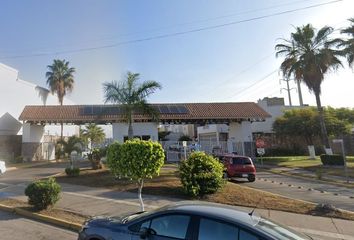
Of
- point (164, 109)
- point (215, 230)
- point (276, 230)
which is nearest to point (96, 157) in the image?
point (164, 109)

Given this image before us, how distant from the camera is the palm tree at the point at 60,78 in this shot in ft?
176

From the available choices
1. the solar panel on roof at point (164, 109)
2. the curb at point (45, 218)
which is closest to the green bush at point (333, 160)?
the solar panel on roof at point (164, 109)

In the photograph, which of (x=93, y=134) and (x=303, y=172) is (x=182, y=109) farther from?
(x=93, y=134)

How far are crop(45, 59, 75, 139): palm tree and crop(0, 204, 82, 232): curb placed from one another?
140 feet

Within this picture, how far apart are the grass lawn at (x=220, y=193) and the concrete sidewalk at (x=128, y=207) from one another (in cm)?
63

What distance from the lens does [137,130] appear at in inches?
1462

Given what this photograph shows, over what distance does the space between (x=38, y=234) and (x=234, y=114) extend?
3008cm

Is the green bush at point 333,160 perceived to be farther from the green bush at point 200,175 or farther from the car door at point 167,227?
the car door at point 167,227

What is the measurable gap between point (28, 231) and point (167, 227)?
18.8 feet

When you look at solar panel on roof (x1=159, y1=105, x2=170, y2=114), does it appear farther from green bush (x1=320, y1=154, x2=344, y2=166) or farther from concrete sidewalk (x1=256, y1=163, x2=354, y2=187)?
green bush (x1=320, y1=154, x2=344, y2=166)

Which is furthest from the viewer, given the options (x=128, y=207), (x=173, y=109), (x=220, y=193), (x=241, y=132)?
(x=173, y=109)

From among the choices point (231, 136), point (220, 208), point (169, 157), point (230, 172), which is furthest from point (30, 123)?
point (220, 208)

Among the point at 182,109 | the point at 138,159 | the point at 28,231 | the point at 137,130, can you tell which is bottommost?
the point at 28,231

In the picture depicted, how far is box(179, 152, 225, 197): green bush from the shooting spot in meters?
14.7
